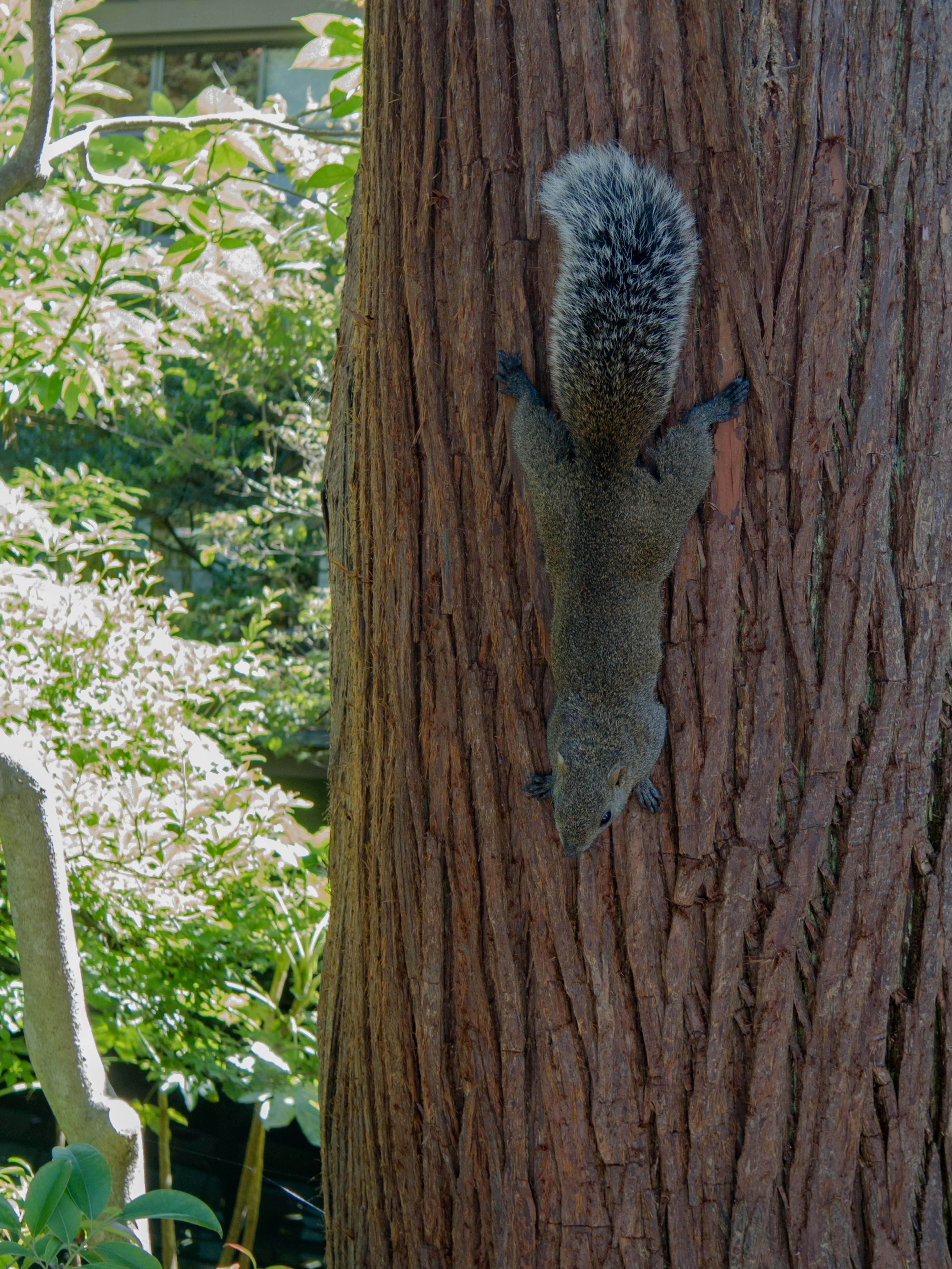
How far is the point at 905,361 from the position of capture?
156 cm

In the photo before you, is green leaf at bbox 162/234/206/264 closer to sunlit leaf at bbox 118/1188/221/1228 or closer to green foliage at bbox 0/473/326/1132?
green foliage at bbox 0/473/326/1132

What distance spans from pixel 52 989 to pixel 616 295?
1976mm

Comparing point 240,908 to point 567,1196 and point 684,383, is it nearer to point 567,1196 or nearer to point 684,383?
point 567,1196

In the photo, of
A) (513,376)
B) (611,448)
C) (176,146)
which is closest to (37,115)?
(176,146)

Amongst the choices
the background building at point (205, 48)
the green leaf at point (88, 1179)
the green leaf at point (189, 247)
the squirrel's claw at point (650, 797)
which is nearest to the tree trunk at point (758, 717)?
the squirrel's claw at point (650, 797)

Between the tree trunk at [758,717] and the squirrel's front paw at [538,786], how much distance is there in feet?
0.11

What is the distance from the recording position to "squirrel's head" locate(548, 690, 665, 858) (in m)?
1.67

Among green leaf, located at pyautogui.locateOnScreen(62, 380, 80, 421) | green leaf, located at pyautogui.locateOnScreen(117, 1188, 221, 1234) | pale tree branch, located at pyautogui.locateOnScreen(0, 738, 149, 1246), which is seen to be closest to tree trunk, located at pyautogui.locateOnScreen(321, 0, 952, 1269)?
green leaf, located at pyautogui.locateOnScreen(117, 1188, 221, 1234)

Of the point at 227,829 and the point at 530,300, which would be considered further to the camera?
the point at 227,829

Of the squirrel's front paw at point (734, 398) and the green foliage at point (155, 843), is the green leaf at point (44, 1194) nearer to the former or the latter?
the squirrel's front paw at point (734, 398)

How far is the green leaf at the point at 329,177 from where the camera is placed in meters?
2.56

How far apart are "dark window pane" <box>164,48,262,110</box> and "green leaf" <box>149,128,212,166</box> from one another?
8615 millimetres

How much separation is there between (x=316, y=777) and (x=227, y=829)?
5862mm

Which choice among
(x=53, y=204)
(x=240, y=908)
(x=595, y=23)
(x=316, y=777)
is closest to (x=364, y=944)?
(x=595, y=23)
